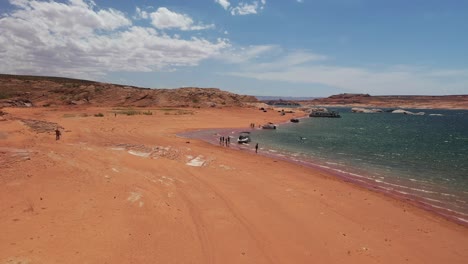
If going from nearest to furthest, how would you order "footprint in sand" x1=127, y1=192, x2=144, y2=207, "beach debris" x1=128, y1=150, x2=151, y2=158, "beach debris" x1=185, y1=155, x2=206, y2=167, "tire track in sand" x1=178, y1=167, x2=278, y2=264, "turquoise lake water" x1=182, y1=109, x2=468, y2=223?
1. "tire track in sand" x1=178, y1=167, x2=278, y2=264
2. "footprint in sand" x1=127, y1=192, x2=144, y2=207
3. "turquoise lake water" x1=182, y1=109, x2=468, y2=223
4. "beach debris" x1=185, y1=155, x2=206, y2=167
5. "beach debris" x1=128, y1=150, x2=151, y2=158

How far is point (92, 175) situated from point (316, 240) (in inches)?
556

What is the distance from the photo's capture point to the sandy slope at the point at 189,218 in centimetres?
1428

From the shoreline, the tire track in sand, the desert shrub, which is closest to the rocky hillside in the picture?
the desert shrub

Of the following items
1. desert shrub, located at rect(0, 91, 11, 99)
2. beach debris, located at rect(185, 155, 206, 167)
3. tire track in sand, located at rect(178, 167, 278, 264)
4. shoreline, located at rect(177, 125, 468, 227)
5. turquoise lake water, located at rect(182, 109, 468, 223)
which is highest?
desert shrub, located at rect(0, 91, 11, 99)

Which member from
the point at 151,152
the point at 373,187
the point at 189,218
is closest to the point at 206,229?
the point at 189,218

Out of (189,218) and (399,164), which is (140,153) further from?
(399,164)

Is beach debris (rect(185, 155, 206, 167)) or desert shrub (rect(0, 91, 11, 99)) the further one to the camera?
desert shrub (rect(0, 91, 11, 99))

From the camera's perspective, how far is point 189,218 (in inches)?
720

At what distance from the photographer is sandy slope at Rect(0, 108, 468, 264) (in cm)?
1428

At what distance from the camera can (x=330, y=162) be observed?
4069 cm

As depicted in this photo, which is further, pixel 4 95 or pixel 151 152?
pixel 4 95

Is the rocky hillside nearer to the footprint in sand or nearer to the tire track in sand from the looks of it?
the tire track in sand

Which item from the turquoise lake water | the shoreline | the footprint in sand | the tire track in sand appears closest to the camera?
the tire track in sand

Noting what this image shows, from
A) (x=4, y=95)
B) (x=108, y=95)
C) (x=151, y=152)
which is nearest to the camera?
(x=151, y=152)
